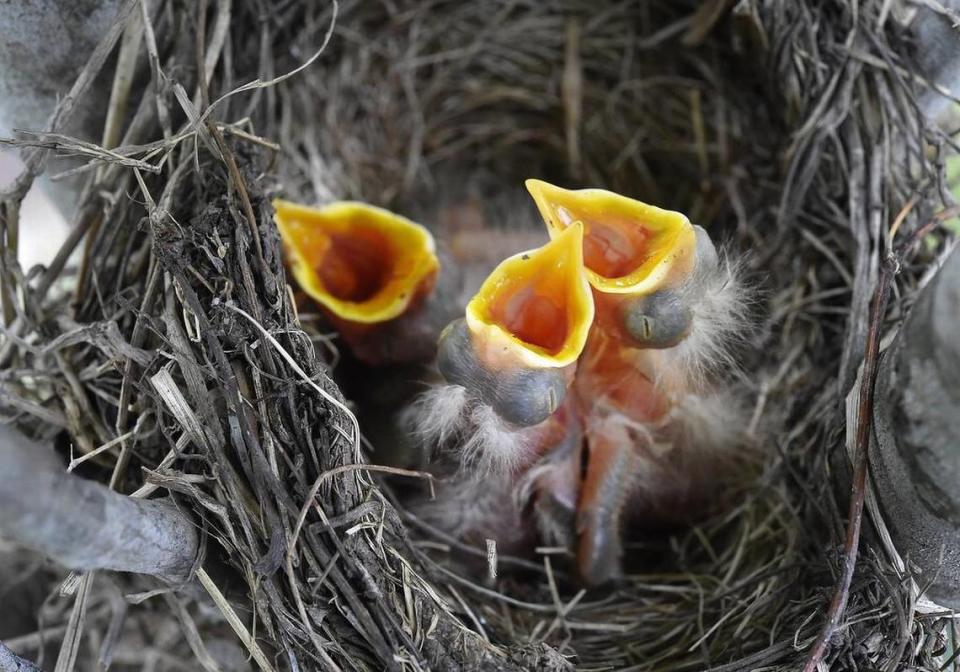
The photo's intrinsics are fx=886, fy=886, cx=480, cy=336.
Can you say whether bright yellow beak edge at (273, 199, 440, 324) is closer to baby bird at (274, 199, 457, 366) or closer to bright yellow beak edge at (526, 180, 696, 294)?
baby bird at (274, 199, 457, 366)

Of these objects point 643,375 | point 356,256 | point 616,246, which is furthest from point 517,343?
point 356,256

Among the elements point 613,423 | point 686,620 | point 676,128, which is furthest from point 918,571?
point 676,128

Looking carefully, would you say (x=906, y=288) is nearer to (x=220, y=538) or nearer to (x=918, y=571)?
(x=918, y=571)

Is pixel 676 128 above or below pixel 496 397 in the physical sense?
above

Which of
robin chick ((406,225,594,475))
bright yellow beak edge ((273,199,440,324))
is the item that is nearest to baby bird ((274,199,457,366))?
bright yellow beak edge ((273,199,440,324))

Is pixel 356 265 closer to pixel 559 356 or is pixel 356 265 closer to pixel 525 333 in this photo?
pixel 525 333
